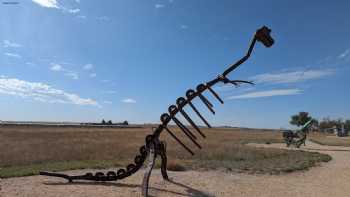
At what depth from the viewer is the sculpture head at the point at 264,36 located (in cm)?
796

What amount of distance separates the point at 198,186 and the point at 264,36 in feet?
15.7

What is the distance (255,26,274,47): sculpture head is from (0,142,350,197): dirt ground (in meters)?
4.17

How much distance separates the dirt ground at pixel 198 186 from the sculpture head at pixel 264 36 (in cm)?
417

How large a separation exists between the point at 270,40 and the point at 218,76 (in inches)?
A: 61.8

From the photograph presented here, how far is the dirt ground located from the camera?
28.5 feet

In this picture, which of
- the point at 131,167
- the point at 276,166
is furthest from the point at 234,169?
the point at 131,167

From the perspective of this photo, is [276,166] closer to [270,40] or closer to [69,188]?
[270,40]

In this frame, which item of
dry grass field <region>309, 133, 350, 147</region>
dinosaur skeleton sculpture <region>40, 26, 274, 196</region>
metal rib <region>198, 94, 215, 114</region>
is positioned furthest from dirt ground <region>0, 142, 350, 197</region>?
dry grass field <region>309, 133, 350, 147</region>

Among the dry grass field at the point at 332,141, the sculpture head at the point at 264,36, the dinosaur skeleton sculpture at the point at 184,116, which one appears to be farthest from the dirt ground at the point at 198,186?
the dry grass field at the point at 332,141

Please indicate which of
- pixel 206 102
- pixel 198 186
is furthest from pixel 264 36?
pixel 198 186

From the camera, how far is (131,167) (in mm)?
9906

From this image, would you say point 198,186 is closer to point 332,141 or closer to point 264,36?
point 264,36

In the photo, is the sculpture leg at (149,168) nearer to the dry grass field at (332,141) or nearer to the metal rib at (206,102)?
the metal rib at (206,102)

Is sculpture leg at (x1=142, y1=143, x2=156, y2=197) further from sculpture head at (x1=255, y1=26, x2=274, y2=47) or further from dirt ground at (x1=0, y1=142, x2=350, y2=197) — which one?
sculpture head at (x1=255, y1=26, x2=274, y2=47)
